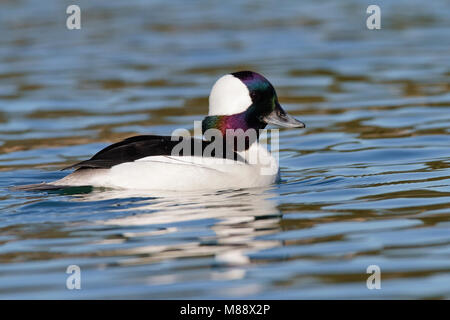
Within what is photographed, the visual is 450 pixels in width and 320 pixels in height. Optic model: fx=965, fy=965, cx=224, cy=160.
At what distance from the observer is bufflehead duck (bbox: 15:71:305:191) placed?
31.0 feet

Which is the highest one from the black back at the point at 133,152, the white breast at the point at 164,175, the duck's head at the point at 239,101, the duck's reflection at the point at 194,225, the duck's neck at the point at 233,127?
the duck's head at the point at 239,101

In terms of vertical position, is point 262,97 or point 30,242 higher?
point 262,97

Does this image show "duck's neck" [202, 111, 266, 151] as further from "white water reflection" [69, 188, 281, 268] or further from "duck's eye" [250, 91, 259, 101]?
"white water reflection" [69, 188, 281, 268]

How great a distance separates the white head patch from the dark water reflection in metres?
0.95

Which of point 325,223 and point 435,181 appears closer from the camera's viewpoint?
point 325,223

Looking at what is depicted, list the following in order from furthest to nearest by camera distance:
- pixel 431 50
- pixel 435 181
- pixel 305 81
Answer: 1. pixel 431 50
2. pixel 305 81
3. pixel 435 181

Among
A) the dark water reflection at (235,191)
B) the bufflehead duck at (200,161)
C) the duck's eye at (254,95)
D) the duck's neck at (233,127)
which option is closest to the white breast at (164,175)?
the bufflehead duck at (200,161)

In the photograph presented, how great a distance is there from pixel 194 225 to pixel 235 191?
1.45 metres

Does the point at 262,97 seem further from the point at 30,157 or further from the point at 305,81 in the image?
the point at 305,81

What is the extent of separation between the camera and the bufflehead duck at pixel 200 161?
9.45m

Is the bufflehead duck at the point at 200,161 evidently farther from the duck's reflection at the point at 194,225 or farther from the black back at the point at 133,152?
the duck's reflection at the point at 194,225

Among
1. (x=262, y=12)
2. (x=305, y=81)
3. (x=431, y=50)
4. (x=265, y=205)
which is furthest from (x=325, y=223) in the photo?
(x=262, y=12)

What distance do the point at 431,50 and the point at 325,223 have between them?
11.1 m
